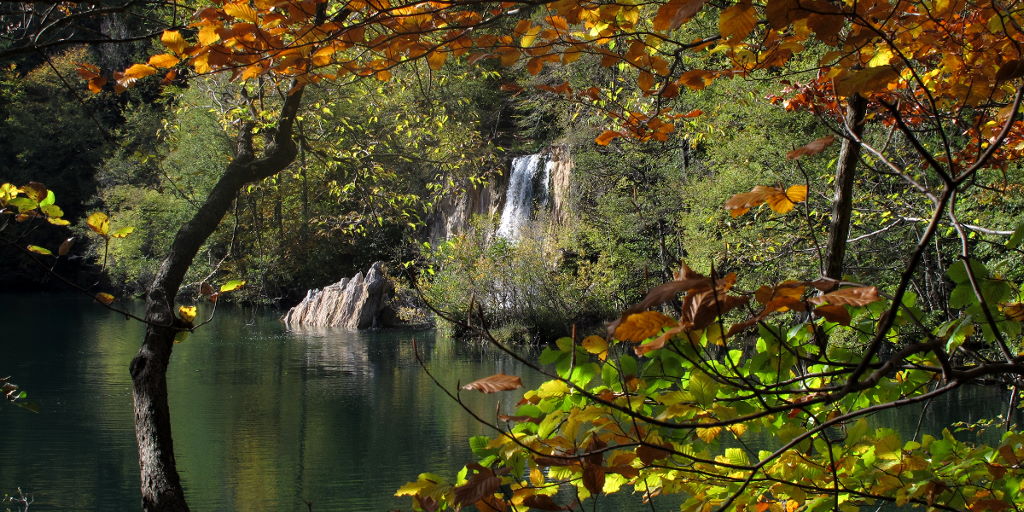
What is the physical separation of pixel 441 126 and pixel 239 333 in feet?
40.7

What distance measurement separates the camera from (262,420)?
30.4ft

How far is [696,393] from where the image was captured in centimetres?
146

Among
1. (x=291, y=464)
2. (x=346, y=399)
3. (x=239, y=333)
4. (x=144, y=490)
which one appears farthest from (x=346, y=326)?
(x=144, y=490)

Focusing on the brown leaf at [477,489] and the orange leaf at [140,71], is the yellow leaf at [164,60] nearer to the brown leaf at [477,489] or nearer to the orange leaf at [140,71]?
the orange leaf at [140,71]

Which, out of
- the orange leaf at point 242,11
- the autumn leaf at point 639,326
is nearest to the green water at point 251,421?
the orange leaf at point 242,11

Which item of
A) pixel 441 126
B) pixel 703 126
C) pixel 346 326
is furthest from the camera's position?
pixel 346 326

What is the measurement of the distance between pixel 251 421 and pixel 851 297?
352 inches

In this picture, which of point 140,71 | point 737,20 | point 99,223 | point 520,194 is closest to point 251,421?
point 140,71

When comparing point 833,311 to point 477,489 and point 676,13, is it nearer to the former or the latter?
point 676,13

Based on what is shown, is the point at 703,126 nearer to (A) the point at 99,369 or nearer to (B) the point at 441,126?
(B) the point at 441,126

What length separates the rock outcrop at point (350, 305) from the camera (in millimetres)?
18922

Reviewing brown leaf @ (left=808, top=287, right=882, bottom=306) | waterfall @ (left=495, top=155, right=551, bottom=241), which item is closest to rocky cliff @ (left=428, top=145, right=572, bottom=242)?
waterfall @ (left=495, top=155, right=551, bottom=241)

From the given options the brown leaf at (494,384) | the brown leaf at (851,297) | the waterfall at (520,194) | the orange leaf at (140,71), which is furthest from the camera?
the waterfall at (520,194)

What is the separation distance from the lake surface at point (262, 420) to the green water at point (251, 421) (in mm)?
18
